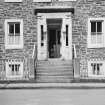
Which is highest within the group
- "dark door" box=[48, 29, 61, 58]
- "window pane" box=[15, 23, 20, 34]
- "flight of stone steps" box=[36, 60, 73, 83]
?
"window pane" box=[15, 23, 20, 34]

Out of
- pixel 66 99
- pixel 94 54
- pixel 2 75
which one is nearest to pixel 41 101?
pixel 66 99

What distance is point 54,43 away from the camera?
19.6 meters

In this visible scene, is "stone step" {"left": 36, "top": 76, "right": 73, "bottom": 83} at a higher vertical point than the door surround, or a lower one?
lower

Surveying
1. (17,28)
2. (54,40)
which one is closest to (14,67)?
(17,28)

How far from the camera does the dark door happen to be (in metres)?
19.6

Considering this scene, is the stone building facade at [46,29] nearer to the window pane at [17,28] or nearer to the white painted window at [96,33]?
the white painted window at [96,33]

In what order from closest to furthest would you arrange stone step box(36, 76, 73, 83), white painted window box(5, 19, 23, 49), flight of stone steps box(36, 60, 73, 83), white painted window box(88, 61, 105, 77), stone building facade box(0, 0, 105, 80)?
stone step box(36, 76, 73, 83)
flight of stone steps box(36, 60, 73, 83)
white painted window box(88, 61, 105, 77)
stone building facade box(0, 0, 105, 80)
white painted window box(5, 19, 23, 49)

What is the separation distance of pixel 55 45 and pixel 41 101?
10406 mm

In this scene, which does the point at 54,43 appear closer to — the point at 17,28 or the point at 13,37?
the point at 17,28

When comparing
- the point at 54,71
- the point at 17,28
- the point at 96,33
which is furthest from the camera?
the point at 17,28

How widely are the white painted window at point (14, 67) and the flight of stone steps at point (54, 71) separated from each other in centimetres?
149

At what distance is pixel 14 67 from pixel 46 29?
12.1ft

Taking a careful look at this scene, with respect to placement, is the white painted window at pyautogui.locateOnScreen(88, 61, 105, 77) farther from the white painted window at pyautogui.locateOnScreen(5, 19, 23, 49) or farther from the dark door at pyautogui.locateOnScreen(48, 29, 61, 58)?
the white painted window at pyautogui.locateOnScreen(5, 19, 23, 49)

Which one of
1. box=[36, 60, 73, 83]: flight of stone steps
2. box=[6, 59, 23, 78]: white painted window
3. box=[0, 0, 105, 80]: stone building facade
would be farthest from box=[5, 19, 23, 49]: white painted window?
box=[36, 60, 73, 83]: flight of stone steps
